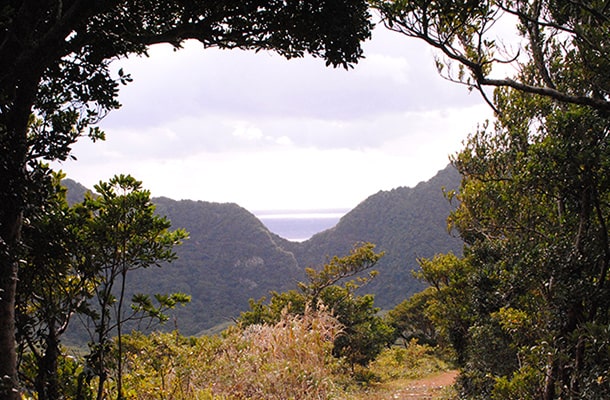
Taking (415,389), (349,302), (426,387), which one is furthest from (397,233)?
(415,389)

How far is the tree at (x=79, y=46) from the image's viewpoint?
95.9 inches

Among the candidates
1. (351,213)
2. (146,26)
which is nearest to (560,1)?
(146,26)

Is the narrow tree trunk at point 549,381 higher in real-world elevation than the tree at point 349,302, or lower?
higher

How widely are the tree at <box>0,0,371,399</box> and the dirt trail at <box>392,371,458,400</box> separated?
1040cm

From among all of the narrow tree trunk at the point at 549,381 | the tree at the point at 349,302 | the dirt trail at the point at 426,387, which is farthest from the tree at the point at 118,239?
the tree at the point at 349,302

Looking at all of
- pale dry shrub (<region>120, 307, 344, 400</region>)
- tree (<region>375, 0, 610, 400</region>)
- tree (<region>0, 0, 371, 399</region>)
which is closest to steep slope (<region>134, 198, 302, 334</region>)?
pale dry shrub (<region>120, 307, 344, 400</region>)

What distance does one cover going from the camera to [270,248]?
11381 centimetres

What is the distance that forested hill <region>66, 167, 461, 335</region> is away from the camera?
8750 centimetres

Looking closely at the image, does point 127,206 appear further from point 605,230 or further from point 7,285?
point 605,230

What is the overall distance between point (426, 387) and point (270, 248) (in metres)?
101

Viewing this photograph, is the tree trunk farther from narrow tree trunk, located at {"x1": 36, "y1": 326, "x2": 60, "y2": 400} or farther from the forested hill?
the forested hill

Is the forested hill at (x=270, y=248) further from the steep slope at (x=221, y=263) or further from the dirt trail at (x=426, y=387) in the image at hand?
the dirt trail at (x=426, y=387)

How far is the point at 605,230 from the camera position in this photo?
12.6 ft

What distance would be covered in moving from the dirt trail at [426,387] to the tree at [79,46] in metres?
10.4
